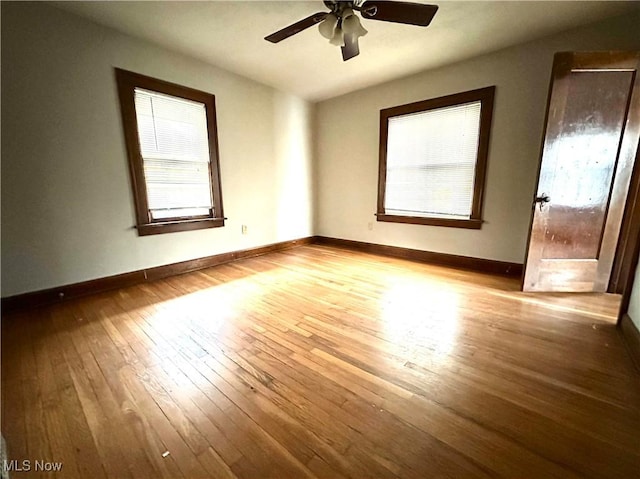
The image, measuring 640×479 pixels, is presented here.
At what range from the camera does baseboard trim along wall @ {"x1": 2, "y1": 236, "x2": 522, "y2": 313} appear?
2.31 m

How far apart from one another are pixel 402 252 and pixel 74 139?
12.9 feet

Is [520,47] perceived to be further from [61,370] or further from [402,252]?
[61,370]

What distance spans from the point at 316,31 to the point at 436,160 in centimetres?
206

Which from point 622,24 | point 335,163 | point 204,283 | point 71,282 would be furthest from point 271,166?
point 622,24

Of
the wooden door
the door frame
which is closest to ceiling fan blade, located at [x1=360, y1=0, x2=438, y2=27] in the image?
the wooden door

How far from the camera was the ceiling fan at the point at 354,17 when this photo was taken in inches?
69.8

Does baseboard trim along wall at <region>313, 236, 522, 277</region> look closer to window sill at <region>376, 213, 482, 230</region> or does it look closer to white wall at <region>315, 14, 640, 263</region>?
white wall at <region>315, 14, 640, 263</region>

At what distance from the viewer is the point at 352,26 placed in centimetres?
195

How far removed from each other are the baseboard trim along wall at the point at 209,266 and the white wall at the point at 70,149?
2.9 inches

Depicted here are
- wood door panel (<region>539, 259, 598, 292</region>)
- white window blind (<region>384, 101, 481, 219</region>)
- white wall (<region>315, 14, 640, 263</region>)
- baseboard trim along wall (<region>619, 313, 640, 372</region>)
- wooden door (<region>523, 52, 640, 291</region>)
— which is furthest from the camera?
white window blind (<region>384, 101, 481, 219</region>)

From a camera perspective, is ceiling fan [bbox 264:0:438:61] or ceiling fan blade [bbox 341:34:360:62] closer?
ceiling fan [bbox 264:0:438:61]

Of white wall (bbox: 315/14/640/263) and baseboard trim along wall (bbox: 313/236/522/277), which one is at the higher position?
white wall (bbox: 315/14/640/263)

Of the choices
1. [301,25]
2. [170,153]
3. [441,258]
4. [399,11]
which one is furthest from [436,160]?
[170,153]

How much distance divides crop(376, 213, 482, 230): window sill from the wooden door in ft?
2.63
